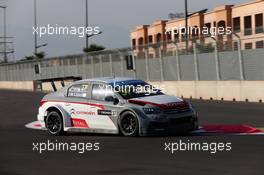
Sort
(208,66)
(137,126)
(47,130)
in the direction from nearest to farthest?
(137,126) → (47,130) → (208,66)

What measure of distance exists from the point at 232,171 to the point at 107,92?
626 centimetres

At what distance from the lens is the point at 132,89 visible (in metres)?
15.4

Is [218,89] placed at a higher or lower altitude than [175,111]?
higher

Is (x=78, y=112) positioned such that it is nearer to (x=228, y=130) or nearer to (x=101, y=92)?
(x=101, y=92)

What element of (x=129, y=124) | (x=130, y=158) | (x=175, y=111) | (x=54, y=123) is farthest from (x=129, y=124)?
(x=130, y=158)

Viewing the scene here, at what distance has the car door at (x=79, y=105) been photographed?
1558 cm

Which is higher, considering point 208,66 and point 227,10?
point 227,10

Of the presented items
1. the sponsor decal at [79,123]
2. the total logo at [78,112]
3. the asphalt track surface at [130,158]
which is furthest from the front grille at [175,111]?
the sponsor decal at [79,123]

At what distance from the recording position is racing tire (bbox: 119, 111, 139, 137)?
1449 centimetres

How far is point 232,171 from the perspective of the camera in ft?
31.2

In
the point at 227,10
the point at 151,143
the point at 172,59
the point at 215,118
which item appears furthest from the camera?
the point at 227,10

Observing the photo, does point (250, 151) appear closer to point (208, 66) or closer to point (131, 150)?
point (131, 150)

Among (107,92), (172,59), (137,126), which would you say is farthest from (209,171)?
(172,59)

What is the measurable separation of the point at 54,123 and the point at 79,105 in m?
0.91
